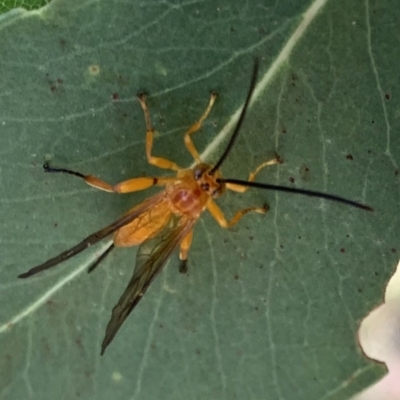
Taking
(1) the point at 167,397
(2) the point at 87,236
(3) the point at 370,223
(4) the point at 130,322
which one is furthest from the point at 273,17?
(1) the point at 167,397

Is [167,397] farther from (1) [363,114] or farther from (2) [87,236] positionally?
(1) [363,114]

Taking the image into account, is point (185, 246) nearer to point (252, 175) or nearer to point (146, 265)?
point (146, 265)

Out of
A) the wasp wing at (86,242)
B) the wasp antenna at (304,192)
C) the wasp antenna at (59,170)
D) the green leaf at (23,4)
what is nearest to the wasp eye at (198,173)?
the wasp antenna at (304,192)

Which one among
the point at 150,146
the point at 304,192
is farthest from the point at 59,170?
the point at 304,192

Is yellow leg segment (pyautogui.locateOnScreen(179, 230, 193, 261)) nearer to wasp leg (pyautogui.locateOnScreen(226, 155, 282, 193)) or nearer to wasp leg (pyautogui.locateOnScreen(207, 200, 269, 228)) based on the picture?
wasp leg (pyautogui.locateOnScreen(207, 200, 269, 228))

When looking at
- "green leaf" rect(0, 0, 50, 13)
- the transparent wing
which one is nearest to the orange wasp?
the transparent wing

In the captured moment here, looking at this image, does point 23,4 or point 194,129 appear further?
point 194,129

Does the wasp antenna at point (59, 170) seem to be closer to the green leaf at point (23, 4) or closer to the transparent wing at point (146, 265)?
the transparent wing at point (146, 265)
